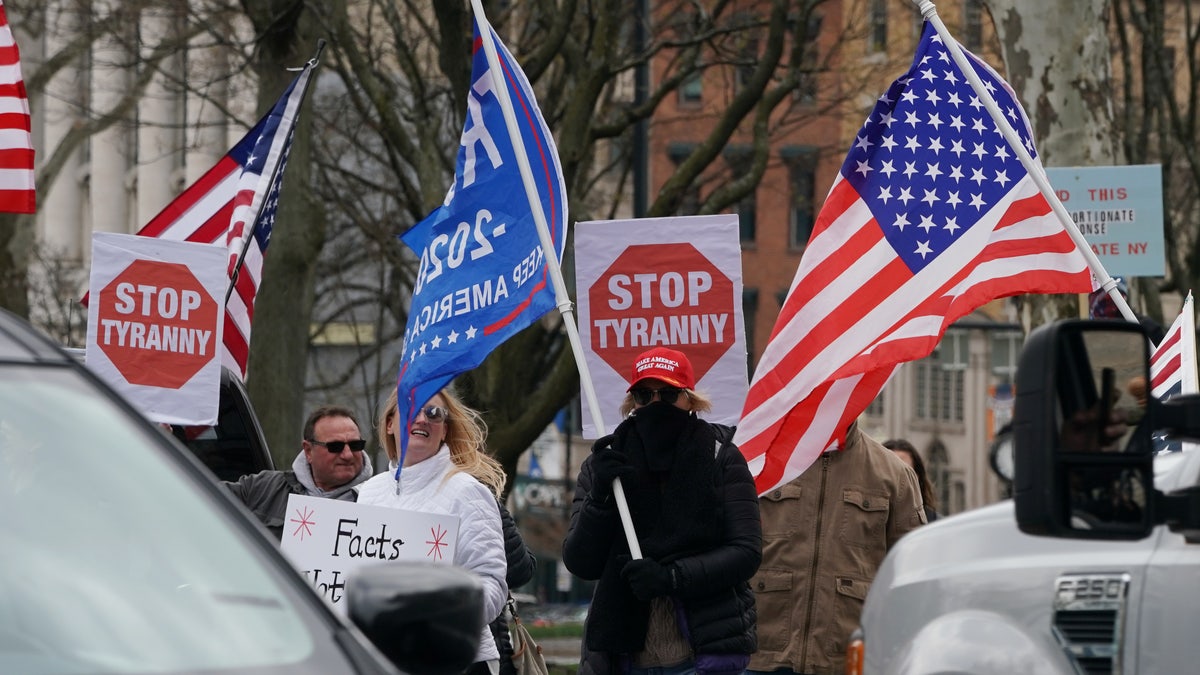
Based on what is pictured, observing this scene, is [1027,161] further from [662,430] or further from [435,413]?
[435,413]

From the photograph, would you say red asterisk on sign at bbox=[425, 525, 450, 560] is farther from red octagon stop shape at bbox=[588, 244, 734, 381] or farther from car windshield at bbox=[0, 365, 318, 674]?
car windshield at bbox=[0, 365, 318, 674]

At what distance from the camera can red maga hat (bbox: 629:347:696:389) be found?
7.01 m

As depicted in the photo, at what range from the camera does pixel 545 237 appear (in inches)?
314

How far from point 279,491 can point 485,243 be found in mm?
1278

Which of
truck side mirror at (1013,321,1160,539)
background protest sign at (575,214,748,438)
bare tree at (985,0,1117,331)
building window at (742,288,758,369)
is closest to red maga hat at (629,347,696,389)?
background protest sign at (575,214,748,438)

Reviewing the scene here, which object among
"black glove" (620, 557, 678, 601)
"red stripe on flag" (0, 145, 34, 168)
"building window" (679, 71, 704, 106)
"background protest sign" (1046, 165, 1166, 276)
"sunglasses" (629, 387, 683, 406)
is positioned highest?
"building window" (679, 71, 704, 106)

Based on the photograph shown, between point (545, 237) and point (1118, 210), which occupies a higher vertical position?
point (1118, 210)

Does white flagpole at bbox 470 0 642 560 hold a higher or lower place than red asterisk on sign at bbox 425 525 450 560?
higher

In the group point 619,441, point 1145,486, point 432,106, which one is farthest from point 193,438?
point 432,106

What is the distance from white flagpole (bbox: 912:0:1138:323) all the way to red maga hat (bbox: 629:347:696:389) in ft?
5.64

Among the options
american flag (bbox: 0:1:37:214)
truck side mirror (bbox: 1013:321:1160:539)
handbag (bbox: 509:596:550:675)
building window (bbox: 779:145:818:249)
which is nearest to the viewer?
truck side mirror (bbox: 1013:321:1160:539)

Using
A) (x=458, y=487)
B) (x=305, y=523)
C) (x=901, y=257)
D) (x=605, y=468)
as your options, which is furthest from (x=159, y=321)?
(x=901, y=257)

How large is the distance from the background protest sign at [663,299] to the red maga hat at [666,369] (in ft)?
5.06

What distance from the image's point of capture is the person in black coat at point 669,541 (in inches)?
270
